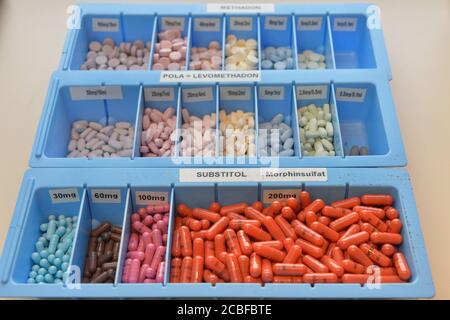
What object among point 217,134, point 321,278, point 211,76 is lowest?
point 321,278

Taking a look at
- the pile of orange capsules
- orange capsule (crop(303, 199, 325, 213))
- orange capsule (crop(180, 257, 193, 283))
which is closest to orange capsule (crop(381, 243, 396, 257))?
the pile of orange capsules

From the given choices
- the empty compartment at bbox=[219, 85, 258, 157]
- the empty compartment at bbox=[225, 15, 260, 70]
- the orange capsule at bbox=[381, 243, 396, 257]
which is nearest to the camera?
the orange capsule at bbox=[381, 243, 396, 257]

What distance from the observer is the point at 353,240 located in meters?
1.75

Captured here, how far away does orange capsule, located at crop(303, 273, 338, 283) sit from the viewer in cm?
164

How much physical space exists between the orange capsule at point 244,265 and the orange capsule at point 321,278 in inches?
6.8

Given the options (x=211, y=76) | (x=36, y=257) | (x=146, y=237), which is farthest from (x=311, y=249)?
(x=36, y=257)

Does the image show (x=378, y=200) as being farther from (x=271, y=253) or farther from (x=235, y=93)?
(x=235, y=93)

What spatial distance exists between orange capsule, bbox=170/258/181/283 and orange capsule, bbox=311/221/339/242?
A: 17.0 inches

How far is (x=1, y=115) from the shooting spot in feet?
7.48

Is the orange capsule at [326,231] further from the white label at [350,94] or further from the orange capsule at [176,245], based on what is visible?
the white label at [350,94]

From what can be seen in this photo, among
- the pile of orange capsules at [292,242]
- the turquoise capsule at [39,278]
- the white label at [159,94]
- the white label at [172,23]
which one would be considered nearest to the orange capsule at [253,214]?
the pile of orange capsules at [292,242]

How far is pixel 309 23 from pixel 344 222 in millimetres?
943

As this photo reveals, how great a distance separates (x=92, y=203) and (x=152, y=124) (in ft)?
1.28

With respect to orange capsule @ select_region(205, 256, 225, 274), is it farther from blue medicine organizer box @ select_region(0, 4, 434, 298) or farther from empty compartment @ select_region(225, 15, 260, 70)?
empty compartment @ select_region(225, 15, 260, 70)
